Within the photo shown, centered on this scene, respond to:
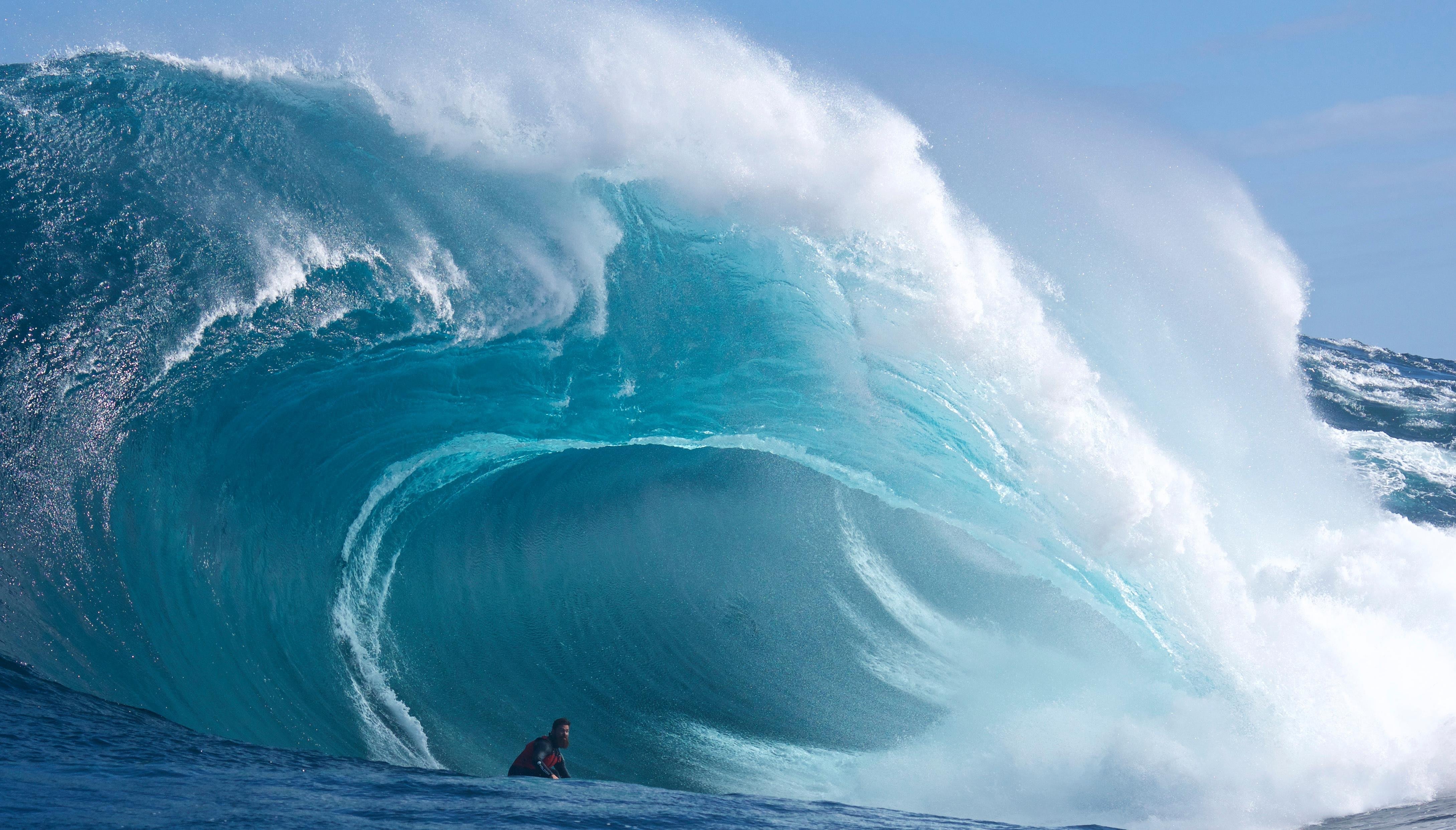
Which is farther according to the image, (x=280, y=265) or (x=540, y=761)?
(x=280, y=265)

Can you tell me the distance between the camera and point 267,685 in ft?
19.9

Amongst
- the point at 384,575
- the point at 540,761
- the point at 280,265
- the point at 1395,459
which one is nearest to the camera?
the point at 540,761

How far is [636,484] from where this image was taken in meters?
8.74

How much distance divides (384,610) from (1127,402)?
6.13m

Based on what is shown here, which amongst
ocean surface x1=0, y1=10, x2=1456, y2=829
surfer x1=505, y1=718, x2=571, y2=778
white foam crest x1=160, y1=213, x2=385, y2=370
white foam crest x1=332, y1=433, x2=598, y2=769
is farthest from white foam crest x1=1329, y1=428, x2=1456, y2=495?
white foam crest x1=160, y1=213, x2=385, y2=370

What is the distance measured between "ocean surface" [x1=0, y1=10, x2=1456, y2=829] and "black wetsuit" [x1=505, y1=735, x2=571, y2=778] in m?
1.36

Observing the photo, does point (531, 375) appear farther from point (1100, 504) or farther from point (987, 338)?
point (1100, 504)

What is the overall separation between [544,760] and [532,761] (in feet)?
0.20

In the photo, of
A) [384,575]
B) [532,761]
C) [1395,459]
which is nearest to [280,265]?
[384,575]

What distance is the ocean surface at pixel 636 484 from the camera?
5.91 metres

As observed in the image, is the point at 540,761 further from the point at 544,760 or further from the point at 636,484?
the point at 636,484

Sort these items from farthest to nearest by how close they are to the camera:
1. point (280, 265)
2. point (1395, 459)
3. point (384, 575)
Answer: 1. point (1395, 459)
2. point (384, 575)
3. point (280, 265)

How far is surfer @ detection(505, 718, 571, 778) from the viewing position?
5.11 meters

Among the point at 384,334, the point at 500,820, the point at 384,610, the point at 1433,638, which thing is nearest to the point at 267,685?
the point at 384,610
